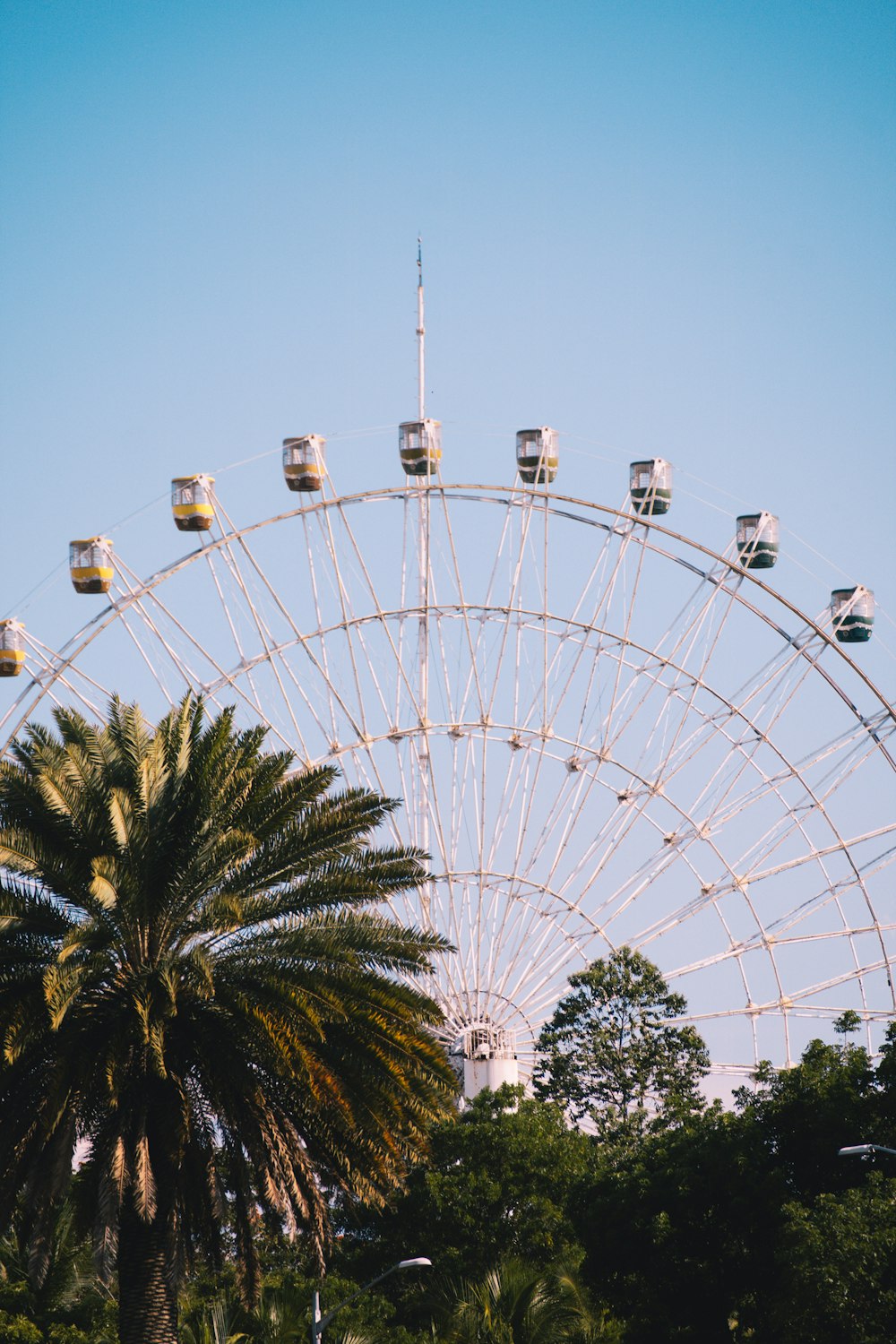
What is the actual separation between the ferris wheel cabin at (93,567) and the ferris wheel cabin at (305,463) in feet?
16.7

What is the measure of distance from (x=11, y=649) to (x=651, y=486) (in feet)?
57.4

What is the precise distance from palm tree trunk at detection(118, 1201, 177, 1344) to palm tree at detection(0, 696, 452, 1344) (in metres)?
0.03

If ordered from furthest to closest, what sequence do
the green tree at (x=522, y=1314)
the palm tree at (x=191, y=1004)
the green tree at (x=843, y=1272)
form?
the green tree at (x=522, y=1314) → the green tree at (x=843, y=1272) → the palm tree at (x=191, y=1004)

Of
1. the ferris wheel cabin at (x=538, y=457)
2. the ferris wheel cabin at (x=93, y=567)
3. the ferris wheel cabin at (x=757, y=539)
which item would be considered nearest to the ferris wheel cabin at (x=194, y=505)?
the ferris wheel cabin at (x=93, y=567)

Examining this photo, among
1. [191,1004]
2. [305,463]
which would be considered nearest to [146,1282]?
[191,1004]

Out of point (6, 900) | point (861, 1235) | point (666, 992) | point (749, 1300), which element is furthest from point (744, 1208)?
point (666, 992)

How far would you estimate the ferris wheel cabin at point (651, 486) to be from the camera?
163 feet

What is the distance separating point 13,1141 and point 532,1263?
2077 cm

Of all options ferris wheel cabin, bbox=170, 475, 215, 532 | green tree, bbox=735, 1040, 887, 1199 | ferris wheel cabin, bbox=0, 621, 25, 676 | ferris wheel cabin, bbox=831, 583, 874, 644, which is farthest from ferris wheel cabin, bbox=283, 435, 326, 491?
green tree, bbox=735, 1040, 887, 1199

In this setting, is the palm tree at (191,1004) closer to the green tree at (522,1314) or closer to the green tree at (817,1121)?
the green tree at (522,1314)

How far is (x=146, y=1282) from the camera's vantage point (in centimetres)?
2514

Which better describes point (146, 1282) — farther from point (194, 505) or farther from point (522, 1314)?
point (194, 505)

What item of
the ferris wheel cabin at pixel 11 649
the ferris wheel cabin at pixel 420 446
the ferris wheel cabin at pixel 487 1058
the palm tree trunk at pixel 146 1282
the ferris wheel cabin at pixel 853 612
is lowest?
the palm tree trunk at pixel 146 1282

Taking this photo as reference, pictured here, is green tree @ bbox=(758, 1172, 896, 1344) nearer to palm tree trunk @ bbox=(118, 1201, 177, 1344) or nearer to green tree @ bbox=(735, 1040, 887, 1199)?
green tree @ bbox=(735, 1040, 887, 1199)
